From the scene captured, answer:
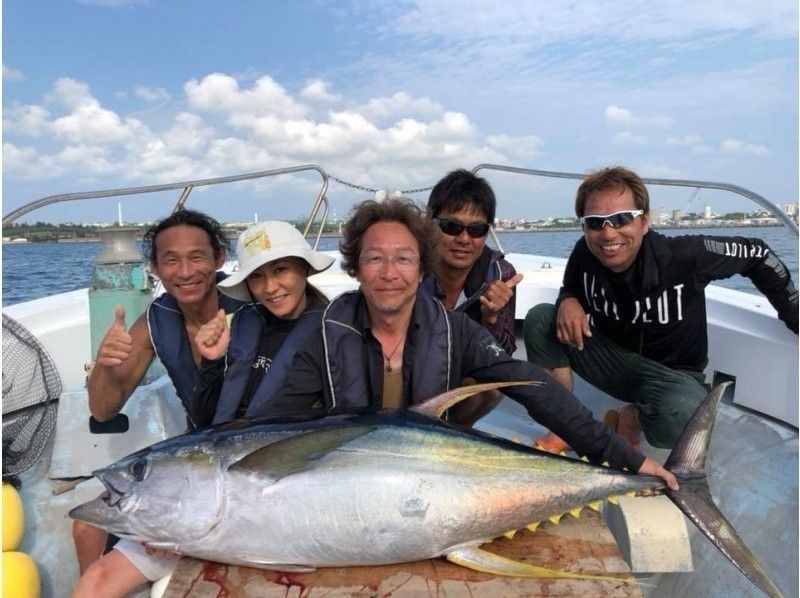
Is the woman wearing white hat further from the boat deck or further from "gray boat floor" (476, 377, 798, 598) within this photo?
"gray boat floor" (476, 377, 798, 598)

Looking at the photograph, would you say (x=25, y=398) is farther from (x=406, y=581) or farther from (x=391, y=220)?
(x=406, y=581)

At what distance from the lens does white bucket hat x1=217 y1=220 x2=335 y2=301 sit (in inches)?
99.2

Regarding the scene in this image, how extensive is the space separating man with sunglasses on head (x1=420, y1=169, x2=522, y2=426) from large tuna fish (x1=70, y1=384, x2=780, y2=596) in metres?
1.29

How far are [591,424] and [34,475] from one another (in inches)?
120

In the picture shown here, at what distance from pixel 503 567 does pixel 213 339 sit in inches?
57.1

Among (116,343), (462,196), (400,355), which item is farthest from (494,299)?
(116,343)

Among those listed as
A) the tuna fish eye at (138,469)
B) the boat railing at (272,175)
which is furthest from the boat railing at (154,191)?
the tuna fish eye at (138,469)

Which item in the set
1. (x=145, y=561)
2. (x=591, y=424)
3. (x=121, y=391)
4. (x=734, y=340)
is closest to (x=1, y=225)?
(x=121, y=391)

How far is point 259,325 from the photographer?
266 cm

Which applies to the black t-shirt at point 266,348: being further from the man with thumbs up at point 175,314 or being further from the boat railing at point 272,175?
the boat railing at point 272,175

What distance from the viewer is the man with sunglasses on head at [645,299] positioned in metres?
3.00

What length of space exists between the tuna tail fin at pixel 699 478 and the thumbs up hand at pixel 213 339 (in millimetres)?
1847

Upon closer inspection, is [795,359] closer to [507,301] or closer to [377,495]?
[507,301]

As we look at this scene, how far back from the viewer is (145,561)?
6.47ft
